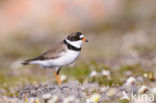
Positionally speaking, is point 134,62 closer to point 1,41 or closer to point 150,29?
point 150,29

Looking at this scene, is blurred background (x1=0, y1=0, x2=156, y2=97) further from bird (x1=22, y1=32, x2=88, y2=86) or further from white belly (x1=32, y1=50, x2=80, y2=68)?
white belly (x1=32, y1=50, x2=80, y2=68)

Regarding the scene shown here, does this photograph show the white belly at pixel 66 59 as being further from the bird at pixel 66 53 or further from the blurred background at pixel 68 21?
the blurred background at pixel 68 21

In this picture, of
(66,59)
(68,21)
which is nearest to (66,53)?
(66,59)

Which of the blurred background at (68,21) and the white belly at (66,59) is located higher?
the white belly at (66,59)

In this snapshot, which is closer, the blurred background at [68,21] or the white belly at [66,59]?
the white belly at [66,59]

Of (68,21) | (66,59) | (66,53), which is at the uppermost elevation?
(66,53)

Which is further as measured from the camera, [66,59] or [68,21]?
[68,21]

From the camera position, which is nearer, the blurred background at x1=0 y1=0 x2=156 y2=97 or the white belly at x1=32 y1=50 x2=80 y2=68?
the white belly at x1=32 y1=50 x2=80 y2=68

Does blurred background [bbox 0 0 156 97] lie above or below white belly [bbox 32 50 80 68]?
below

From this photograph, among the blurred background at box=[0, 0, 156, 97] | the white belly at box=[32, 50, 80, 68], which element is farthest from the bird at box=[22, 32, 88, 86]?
the blurred background at box=[0, 0, 156, 97]

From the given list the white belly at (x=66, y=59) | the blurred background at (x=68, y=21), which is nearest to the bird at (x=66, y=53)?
the white belly at (x=66, y=59)

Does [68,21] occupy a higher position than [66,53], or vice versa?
[66,53]

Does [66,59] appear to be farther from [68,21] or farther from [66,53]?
→ [68,21]

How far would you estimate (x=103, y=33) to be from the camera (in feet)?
81.5
